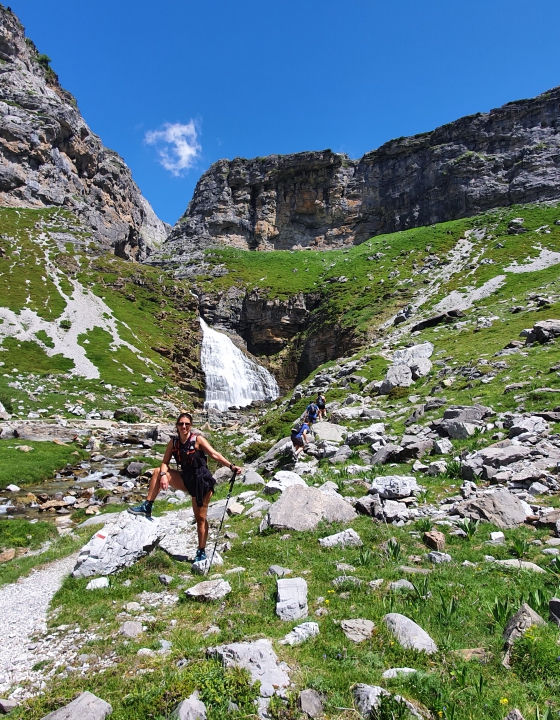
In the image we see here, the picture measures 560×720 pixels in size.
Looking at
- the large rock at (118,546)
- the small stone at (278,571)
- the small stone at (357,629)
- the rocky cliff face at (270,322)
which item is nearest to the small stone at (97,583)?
the large rock at (118,546)

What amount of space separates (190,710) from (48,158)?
Result: 152 m

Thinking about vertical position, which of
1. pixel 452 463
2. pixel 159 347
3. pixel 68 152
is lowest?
pixel 452 463

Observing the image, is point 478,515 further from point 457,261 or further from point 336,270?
point 336,270

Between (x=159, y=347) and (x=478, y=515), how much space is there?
231 ft

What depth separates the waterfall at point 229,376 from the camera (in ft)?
225

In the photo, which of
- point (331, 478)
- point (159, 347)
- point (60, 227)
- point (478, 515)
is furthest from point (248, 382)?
point (60, 227)

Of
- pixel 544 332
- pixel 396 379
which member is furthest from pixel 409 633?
pixel 544 332

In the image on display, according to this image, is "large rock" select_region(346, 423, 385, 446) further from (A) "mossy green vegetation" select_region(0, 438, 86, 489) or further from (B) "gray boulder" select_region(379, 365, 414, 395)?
(A) "mossy green vegetation" select_region(0, 438, 86, 489)

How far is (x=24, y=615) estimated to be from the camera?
6922 mm

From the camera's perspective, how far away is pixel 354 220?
128 meters

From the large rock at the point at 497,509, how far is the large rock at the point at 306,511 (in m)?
2.71

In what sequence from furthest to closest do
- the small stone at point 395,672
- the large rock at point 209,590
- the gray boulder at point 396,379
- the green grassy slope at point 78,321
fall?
the green grassy slope at point 78,321 < the gray boulder at point 396,379 < the large rock at point 209,590 < the small stone at point 395,672

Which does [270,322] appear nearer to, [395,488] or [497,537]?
[395,488]

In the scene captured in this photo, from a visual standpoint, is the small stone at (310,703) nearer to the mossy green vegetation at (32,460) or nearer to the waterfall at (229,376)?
the mossy green vegetation at (32,460)
